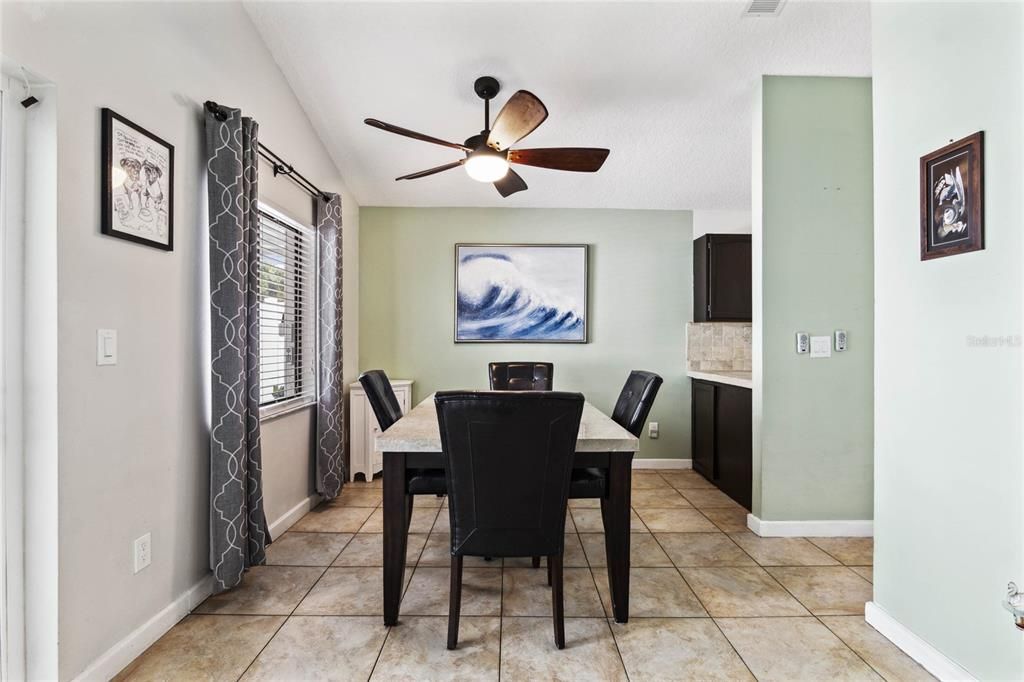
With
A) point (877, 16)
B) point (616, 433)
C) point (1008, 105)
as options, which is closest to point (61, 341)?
point (616, 433)

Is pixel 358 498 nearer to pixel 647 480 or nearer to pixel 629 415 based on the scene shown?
pixel 629 415

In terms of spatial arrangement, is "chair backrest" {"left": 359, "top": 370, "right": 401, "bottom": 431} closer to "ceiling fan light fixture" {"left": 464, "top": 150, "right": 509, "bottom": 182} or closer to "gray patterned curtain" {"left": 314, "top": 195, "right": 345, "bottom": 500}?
"gray patterned curtain" {"left": 314, "top": 195, "right": 345, "bottom": 500}

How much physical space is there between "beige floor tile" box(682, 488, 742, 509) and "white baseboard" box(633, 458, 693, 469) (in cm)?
63

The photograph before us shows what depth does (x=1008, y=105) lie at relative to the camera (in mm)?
1351

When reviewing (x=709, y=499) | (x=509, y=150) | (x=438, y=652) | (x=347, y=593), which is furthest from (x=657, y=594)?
(x=509, y=150)

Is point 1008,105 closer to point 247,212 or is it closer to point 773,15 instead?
point 773,15

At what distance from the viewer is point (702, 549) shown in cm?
260

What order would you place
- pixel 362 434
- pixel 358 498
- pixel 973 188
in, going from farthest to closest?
pixel 362 434 → pixel 358 498 → pixel 973 188

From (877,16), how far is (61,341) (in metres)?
2.99

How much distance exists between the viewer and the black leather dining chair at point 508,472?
5.20 ft

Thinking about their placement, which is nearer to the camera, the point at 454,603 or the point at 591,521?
the point at 454,603

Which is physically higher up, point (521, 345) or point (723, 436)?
point (521, 345)

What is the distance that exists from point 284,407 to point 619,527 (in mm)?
2027

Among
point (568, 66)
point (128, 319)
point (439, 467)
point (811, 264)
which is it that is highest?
point (568, 66)
